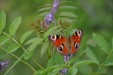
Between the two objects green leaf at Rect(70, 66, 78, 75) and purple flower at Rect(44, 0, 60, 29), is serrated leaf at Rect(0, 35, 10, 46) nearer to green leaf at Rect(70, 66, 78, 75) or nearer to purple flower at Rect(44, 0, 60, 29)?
purple flower at Rect(44, 0, 60, 29)

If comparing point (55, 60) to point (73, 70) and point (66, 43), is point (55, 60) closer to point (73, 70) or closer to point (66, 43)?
point (66, 43)

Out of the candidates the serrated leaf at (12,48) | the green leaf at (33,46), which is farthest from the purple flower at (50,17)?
the serrated leaf at (12,48)

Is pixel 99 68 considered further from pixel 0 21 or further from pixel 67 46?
pixel 0 21

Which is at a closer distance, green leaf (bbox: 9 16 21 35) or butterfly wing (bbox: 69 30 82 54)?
butterfly wing (bbox: 69 30 82 54)

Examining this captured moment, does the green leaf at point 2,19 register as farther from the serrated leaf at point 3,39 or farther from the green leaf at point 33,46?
the green leaf at point 33,46

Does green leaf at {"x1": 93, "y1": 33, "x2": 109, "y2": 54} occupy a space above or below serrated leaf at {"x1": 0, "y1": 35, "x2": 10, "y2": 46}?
below

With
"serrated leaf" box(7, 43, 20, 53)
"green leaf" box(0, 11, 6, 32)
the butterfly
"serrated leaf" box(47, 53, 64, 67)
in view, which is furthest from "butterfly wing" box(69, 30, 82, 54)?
"green leaf" box(0, 11, 6, 32)

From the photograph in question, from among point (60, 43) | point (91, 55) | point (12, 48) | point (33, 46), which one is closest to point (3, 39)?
point (12, 48)

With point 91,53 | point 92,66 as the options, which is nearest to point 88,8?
point 92,66
